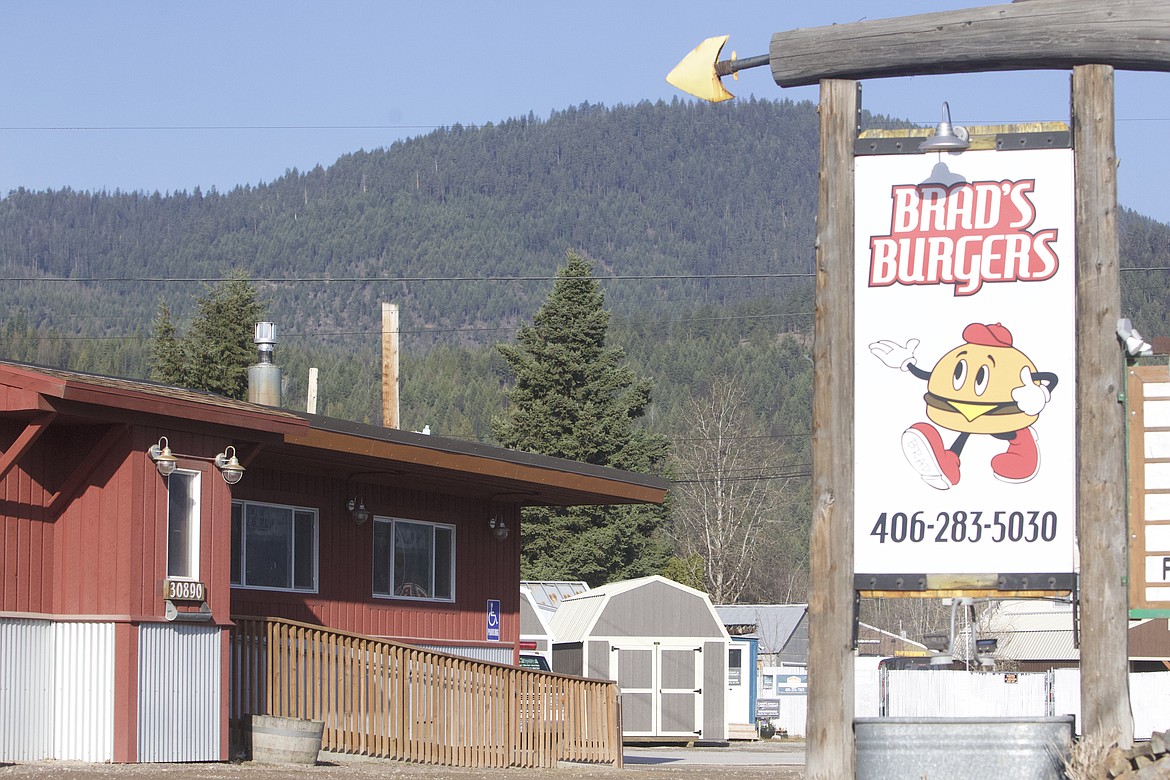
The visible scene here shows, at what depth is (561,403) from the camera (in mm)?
49656

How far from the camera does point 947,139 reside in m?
9.79

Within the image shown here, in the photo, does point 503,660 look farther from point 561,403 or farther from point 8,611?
point 561,403

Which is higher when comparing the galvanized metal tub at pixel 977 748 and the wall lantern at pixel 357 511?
the wall lantern at pixel 357 511

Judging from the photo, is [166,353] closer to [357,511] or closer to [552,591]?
[552,591]

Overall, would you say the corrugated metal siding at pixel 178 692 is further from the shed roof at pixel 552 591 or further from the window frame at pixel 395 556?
the shed roof at pixel 552 591

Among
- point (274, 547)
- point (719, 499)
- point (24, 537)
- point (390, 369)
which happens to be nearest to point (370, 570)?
point (274, 547)

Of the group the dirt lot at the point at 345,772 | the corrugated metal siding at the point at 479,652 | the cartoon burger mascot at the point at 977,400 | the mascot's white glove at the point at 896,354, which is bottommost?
the dirt lot at the point at 345,772

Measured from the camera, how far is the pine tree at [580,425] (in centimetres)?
4828

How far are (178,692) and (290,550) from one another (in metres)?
4.01

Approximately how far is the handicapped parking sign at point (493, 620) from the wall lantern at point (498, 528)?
36.2 inches

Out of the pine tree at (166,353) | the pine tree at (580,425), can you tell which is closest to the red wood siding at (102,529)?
the pine tree at (580,425)

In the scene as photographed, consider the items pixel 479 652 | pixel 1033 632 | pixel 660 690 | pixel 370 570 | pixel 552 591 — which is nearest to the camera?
pixel 370 570

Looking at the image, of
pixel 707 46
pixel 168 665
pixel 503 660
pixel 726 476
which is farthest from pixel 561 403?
pixel 707 46

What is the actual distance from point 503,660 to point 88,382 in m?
9.77
